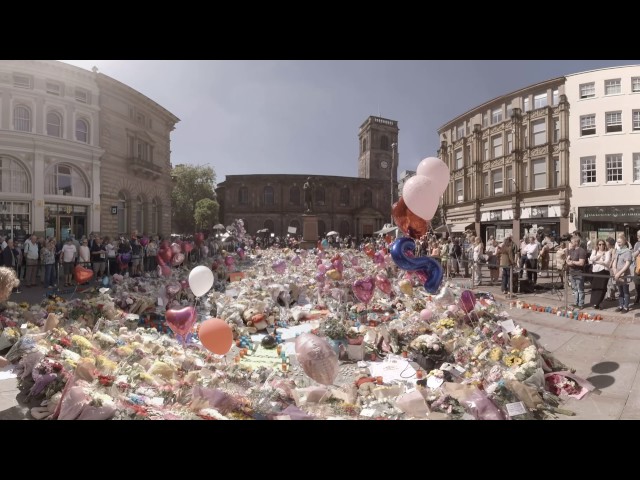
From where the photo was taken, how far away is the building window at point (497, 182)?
1019 inches

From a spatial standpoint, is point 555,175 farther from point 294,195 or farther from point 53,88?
point 294,195

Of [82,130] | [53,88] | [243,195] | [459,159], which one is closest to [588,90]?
[459,159]

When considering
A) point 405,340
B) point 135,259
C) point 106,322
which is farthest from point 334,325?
point 135,259

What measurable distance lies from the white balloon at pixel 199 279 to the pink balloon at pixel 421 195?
3.91m

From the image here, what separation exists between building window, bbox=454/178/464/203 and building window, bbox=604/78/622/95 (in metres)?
11.1

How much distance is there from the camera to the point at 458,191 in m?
29.5

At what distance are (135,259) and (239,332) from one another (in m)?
8.24

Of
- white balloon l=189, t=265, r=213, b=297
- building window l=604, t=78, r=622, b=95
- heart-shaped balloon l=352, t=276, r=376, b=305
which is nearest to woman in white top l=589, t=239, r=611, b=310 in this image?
heart-shaped balloon l=352, t=276, r=376, b=305

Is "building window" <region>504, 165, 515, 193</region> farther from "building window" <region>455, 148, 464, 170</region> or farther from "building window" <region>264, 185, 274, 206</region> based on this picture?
"building window" <region>264, 185, 274, 206</region>

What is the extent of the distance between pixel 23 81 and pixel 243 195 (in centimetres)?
3380

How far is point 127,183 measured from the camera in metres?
23.7

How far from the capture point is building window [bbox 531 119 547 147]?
2294cm

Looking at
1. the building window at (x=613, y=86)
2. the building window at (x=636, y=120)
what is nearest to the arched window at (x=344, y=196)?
the building window at (x=613, y=86)

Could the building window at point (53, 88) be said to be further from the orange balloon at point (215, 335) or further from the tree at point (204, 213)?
the tree at point (204, 213)
